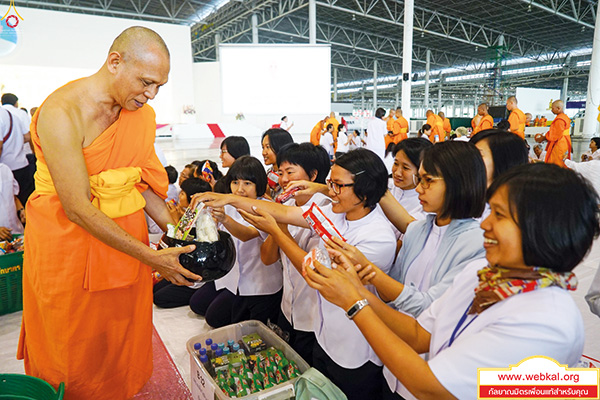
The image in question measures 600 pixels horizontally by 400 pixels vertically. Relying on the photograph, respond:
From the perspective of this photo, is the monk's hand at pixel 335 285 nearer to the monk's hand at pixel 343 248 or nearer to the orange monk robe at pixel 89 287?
the monk's hand at pixel 343 248

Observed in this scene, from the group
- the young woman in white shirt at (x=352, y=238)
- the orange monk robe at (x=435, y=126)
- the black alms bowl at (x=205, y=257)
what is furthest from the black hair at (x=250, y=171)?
the orange monk robe at (x=435, y=126)

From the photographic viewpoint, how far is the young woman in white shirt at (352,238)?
1.64 m

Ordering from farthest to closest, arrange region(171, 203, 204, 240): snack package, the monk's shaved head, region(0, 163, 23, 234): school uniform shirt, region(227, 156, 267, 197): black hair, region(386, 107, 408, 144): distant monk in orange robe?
region(386, 107, 408, 144): distant monk in orange robe, region(0, 163, 23, 234): school uniform shirt, region(227, 156, 267, 197): black hair, region(171, 203, 204, 240): snack package, the monk's shaved head

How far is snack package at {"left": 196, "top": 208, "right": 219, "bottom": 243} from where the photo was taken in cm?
158

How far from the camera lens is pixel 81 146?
146 cm

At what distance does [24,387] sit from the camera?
4.98ft

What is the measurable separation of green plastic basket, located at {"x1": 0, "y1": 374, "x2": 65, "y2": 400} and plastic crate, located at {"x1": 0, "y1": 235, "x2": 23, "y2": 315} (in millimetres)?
1345

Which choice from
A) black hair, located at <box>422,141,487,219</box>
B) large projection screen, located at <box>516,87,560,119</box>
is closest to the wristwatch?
black hair, located at <box>422,141,487,219</box>

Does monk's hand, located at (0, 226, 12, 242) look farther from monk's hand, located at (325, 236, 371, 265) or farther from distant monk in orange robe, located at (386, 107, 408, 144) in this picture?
distant monk in orange robe, located at (386, 107, 408, 144)

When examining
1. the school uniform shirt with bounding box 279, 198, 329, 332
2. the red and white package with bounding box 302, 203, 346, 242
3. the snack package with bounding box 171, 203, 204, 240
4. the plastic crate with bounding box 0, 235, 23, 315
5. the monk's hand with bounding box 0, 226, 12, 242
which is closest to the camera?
the red and white package with bounding box 302, 203, 346, 242

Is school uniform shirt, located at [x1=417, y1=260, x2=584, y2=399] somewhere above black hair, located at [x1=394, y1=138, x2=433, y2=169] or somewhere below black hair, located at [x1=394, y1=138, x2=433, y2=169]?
below

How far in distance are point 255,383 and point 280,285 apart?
0.90m

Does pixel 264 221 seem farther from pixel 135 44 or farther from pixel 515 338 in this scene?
pixel 515 338

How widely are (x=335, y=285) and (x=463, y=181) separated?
642 mm
